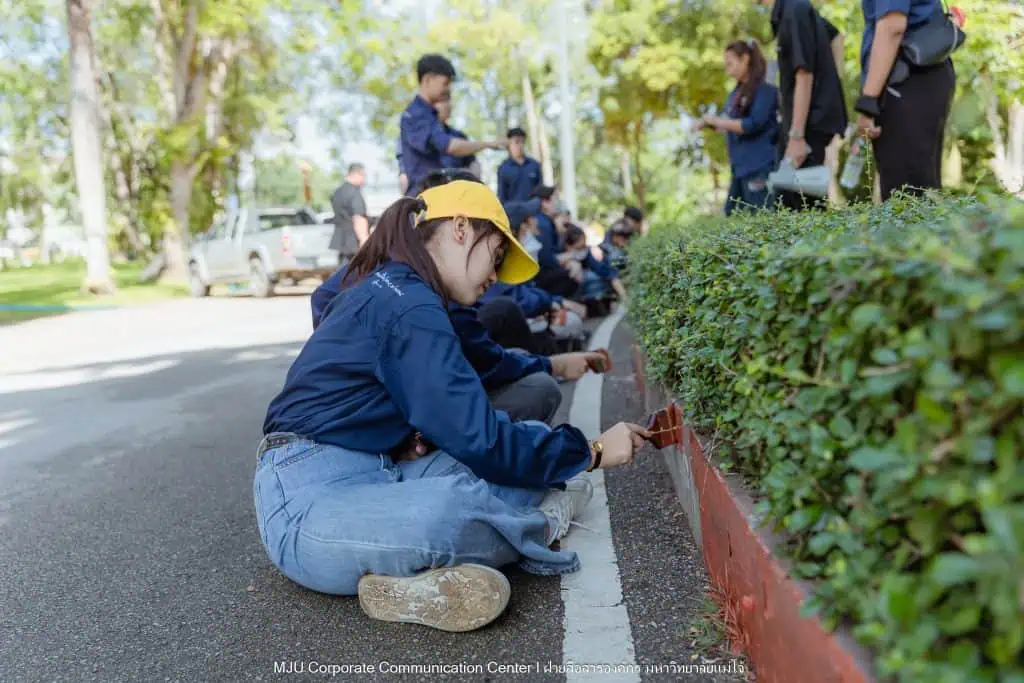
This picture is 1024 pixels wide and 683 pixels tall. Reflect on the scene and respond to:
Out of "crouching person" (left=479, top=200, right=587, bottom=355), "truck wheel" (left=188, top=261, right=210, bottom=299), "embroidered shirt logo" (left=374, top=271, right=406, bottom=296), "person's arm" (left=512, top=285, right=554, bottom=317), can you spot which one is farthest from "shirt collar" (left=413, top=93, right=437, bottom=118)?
"truck wheel" (left=188, top=261, right=210, bottom=299)

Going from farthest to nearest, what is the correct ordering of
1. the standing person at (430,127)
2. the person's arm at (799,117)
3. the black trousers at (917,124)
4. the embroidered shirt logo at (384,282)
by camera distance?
the standing person at (430,127) < the person's arm at (799,117) < the black trousers at (917,124) < the embroidered shirt logo at (384,282)

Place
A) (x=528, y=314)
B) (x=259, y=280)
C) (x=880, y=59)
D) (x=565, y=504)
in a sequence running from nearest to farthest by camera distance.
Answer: (x=565, y=504) → (x=880, y=59) → (x=528, y=314) → (x=259, y=280)

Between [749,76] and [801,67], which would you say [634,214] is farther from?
[801,67]

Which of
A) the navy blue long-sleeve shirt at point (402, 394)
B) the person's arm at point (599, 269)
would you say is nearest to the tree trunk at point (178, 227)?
the person's arm at point (599, 269)

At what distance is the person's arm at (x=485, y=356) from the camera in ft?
12.7

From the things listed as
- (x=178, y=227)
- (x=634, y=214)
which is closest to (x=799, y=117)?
(x=634, y=214)

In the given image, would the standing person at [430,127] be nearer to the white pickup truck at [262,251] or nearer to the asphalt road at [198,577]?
the asphalt road at [198,577]

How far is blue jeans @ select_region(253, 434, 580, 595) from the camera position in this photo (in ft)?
8.92

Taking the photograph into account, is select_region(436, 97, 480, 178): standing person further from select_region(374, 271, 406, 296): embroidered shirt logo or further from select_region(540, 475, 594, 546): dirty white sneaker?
select_region(374, 271, 406, 296): embroidered shirt logo

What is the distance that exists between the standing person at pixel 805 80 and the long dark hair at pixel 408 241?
10.0ft

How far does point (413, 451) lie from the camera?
10.7 feet

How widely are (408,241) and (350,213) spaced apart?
11.6 metres

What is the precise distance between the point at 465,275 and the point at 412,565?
945 millimetres

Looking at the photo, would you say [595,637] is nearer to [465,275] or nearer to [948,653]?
[465,275]
